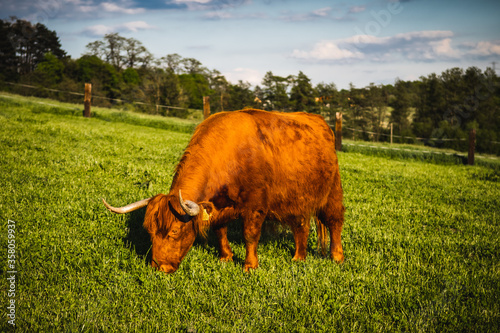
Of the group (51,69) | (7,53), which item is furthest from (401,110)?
(7,53)

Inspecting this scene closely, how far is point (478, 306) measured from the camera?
3760 mm

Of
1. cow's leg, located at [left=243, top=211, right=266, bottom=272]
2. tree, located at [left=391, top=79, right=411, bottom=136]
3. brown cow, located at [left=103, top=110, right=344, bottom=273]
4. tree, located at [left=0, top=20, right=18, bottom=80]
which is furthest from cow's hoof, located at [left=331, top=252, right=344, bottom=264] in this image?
tree, located at [left=391, top=79, right=411, bottom=136]

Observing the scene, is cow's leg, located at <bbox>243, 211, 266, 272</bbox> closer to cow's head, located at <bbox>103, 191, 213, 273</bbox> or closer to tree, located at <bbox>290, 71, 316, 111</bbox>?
cow's head, located at <bbox>103, 191, 213, 273</bbox>

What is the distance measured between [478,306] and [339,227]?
2180mm

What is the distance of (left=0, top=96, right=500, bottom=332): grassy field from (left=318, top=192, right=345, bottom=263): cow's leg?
272 millimetres

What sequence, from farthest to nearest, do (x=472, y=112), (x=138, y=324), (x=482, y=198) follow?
(x=472, y=112)
(x=482, y=198)
(x=138, y=324)

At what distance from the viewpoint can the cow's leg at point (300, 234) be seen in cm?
522

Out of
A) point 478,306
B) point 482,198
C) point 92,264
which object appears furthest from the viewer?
point 482,198

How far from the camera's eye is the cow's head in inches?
156

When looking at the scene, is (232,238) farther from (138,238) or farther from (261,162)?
(261,162)

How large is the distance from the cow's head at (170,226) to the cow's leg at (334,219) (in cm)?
225

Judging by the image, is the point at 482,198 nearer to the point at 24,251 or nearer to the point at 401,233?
the point at 401,233

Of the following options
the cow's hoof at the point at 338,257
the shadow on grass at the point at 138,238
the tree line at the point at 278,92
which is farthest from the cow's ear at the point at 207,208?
the tree line at the point at 278,92

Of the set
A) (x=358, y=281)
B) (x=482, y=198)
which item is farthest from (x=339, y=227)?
(x=482, y=198)
